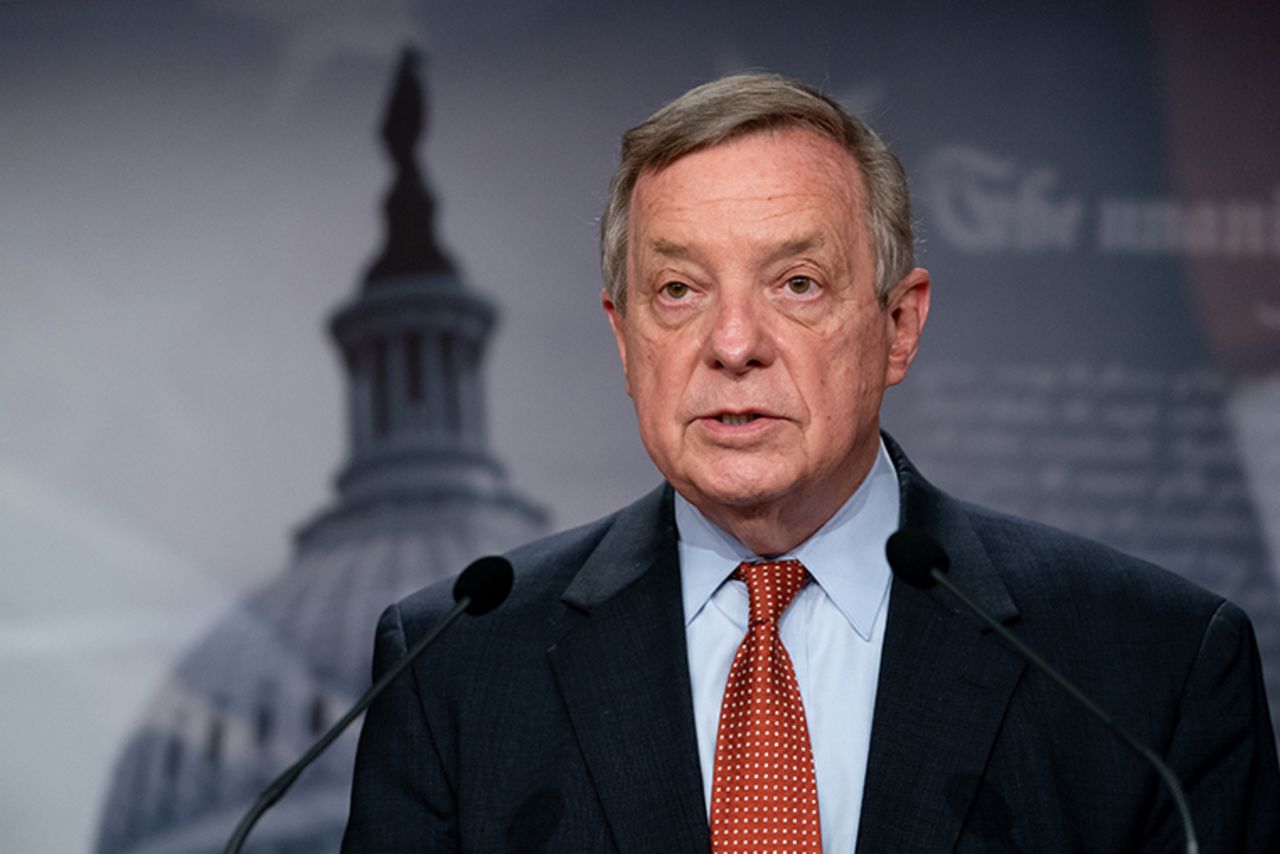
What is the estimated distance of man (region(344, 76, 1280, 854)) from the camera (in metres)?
1.69

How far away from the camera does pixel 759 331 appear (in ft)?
5.66

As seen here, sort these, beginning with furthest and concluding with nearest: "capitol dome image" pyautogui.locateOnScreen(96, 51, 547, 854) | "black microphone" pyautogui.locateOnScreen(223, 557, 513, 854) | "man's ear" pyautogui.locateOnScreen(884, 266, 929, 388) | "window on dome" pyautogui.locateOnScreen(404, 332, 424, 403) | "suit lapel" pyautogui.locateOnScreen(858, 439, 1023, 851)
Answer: "window on dome" pyautogui.locateOnScreen(404, 332, 424, 403), "capitol dome image" pyautogui.locateOnScreen(96, 51, 547, 854), "man's ear" pyautogui.locateOnScreen(884, 266, 929, 388), "suit lapel" pyautogui.locateOnScreen(858, 439, 1023, 851), "black microphone" pyautogui.locateOnScreen(223, 557, 513, 854)

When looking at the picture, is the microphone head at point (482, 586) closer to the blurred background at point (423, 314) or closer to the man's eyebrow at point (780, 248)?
the man's eyebrow at point (780, 248)

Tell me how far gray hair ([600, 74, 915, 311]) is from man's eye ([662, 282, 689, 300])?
5.0 inches

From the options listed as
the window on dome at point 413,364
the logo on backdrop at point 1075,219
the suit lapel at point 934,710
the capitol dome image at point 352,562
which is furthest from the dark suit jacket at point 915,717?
the logo on backdrop at point 1075,219

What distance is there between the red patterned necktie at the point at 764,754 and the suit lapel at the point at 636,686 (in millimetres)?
30

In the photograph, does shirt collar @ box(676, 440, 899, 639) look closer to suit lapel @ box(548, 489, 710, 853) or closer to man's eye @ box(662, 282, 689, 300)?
suit lapel @ box(548, 489, 710, 853)

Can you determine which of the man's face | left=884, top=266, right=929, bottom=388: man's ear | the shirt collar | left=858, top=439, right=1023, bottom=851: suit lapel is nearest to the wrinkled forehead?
the man's face

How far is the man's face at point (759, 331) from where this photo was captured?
173 cm

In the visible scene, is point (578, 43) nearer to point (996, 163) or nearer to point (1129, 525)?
point (996, 163)

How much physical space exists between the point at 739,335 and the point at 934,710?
43 centimetres

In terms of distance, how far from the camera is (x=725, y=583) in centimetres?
186

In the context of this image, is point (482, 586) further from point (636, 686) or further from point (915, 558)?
point (915, 558)

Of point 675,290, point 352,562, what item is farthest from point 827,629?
point 352,562
